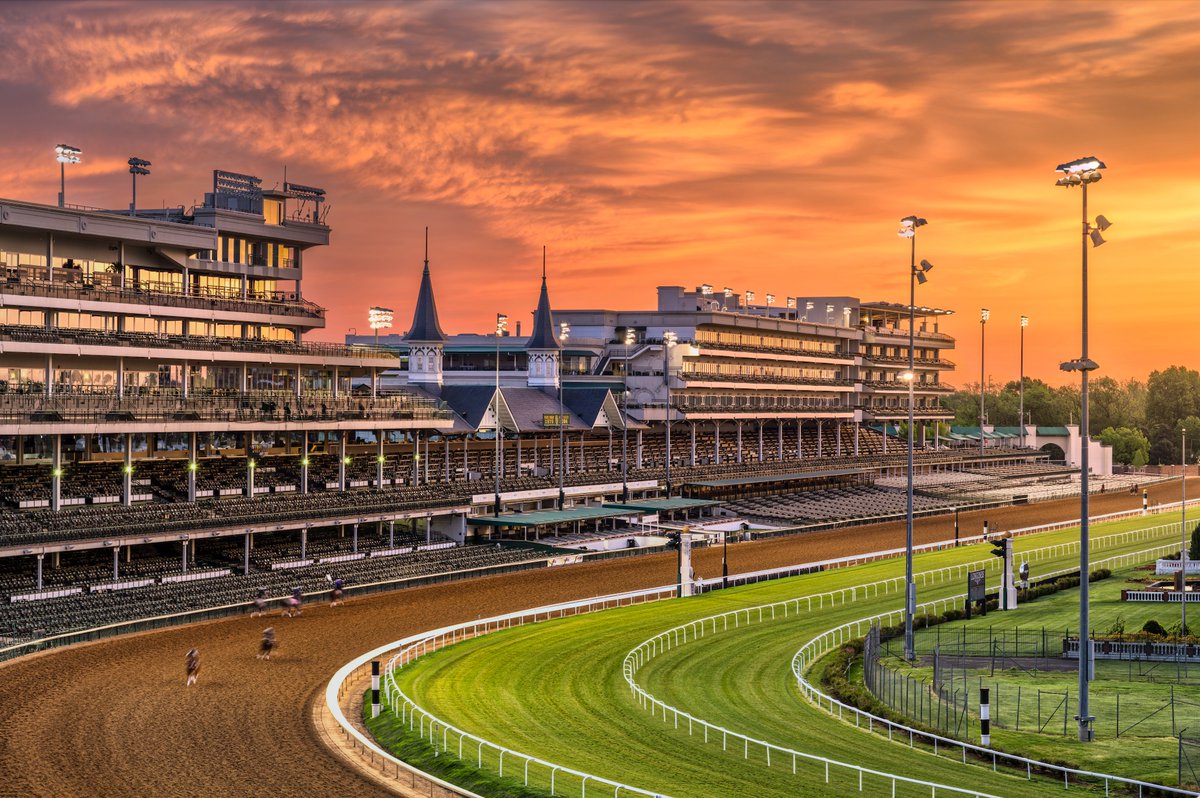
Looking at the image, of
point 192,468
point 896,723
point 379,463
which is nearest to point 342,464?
point 379,463

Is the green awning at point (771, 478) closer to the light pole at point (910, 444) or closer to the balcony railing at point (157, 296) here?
the balcony railing at point (157, 296)

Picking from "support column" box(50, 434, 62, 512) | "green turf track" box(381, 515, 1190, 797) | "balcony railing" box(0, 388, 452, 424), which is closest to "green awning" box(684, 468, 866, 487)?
"balcony railing" box(0, 388, 452, 424)

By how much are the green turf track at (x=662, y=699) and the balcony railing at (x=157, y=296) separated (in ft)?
85.0

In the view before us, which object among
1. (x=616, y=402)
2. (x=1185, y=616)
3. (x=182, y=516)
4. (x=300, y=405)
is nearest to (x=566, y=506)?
(x=616, y=402)

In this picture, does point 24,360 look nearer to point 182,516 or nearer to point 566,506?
point 182,516

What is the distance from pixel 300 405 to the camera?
63969 millimetres

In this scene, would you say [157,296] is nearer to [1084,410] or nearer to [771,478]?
[1084,410]

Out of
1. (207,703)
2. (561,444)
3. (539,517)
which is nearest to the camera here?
(207,703)

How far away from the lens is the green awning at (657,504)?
3036 inches

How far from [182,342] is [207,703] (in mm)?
29974

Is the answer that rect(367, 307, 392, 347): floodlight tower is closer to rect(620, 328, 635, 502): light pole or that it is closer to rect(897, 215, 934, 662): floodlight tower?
rect(620, 328, 635, 502): light pole

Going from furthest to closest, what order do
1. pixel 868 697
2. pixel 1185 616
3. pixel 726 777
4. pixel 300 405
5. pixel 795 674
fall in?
pixel 300 405, pixel 1185 616, pixel 795 674, pixel 868 697, pixel 726 777

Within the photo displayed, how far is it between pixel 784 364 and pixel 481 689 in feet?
297

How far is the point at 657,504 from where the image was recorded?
3167 inches
